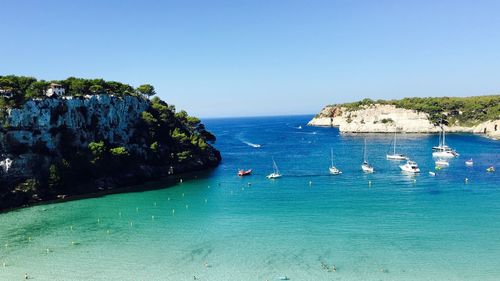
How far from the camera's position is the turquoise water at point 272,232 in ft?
126

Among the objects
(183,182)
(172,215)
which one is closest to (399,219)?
(172,215)

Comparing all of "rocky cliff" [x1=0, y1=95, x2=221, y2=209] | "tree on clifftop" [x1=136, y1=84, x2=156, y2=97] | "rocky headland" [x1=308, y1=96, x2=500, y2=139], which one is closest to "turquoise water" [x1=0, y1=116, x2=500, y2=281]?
"rocky cliff" [x1=0, y1=95, x2=221, y2=209]

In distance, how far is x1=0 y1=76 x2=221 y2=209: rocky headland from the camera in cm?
6825

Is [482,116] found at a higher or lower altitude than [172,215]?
higher

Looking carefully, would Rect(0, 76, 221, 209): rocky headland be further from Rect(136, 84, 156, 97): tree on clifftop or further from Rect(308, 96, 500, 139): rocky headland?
Rect(308, 96, 500, 139): rocky headland

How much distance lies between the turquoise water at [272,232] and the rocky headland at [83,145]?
6903mm

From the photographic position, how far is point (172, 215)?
192 ft

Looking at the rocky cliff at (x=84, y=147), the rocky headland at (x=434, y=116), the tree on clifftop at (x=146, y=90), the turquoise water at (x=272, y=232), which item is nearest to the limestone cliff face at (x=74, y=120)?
the rocky cliff at (x=84, y=147)

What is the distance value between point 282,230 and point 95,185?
42085 millimetres

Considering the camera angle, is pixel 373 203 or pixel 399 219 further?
pixel 373 203

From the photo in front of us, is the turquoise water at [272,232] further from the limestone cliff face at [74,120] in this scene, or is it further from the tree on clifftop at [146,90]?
the tree on clifftop at [146,90]

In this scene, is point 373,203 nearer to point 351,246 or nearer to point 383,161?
point 351,246

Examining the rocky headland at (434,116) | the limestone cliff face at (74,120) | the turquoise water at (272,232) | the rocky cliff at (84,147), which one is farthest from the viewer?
the rocky headland at (434,116)

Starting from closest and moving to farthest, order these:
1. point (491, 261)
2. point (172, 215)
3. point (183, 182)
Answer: point (491, 261)
point (172, 215)
point (183, 182)
